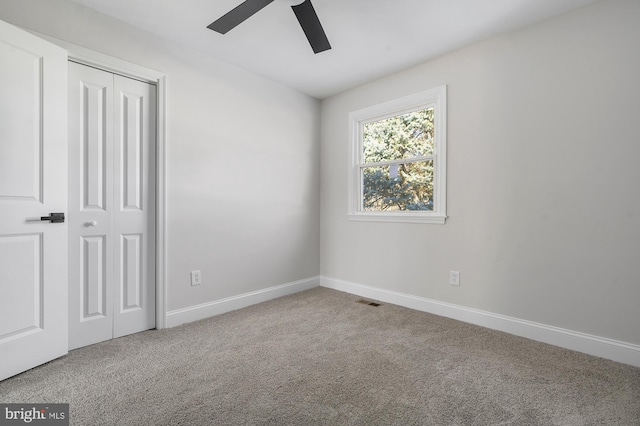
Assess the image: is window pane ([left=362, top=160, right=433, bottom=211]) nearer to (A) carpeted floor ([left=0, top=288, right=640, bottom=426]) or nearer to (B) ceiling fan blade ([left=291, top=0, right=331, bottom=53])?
(A) carpeted floor ([left=0, top=288, right=640, bottom=426])

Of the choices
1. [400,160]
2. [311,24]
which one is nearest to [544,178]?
[400,160]

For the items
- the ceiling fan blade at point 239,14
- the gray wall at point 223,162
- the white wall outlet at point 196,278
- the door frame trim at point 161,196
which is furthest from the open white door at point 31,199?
the ceiling fan blade at point 239,14

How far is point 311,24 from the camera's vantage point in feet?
6.64

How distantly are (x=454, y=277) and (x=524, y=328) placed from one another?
2.14ft

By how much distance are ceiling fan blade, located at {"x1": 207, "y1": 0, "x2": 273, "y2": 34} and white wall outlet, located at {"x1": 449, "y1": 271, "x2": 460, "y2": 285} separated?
2.65 meters

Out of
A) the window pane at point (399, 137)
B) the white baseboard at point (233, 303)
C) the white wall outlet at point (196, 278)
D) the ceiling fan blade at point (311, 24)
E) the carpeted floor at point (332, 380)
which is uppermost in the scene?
the ceiling fan blade at point (311, 24)

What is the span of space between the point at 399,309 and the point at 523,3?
8.93ft

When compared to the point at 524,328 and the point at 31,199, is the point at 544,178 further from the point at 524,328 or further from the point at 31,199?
the point at 31,199

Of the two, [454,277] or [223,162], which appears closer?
[454,277]

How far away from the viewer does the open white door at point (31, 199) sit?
5.93 ft

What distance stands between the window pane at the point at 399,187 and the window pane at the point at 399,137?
127 mm

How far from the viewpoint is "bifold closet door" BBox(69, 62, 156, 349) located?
2236mm

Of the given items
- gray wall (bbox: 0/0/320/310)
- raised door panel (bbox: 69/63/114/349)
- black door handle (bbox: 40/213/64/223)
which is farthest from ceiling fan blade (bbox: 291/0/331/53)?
black door handle (bbox: 40/213/64/223)

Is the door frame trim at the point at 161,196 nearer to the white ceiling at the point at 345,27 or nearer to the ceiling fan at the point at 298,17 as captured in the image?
the white ceiling at the point at 345,27
